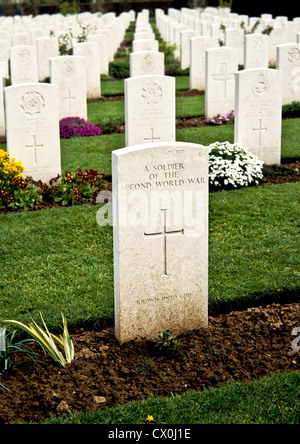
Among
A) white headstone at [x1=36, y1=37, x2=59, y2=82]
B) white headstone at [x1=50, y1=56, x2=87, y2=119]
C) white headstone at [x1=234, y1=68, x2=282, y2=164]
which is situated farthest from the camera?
white headstone at [x1=36, y1=37, x2=59, y2=82]

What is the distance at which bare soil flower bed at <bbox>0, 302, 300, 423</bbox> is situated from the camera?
395 cm

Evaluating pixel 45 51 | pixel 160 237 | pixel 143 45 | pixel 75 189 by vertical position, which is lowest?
pixel 75 189

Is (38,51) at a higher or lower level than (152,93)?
higher

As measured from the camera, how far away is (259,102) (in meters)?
8.74

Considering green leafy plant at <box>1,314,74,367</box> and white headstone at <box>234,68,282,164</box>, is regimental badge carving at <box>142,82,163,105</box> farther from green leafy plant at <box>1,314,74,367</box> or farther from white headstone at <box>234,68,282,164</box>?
green leafy plant at <box>1,314,74,367</box>

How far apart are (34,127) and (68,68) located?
3494mm

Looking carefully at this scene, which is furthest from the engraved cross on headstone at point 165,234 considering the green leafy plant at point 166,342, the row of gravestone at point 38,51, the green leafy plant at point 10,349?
the row of gravestone at point 38,51

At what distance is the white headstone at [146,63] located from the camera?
13.0 meters

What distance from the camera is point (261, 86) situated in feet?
28.3

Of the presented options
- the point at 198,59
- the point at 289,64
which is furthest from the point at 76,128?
the point at 198,59

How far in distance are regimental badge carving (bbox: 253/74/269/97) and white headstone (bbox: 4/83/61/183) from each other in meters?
2.66

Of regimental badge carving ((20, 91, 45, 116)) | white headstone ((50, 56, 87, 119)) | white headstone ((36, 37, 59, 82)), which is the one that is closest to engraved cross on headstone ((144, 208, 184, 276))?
regimental badge carving ((20, 91, 45, 116))

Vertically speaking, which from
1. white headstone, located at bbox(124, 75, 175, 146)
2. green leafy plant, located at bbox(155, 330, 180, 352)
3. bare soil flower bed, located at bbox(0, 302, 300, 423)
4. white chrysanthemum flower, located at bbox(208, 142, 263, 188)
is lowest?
bare soil flower bed, located at bbox(0, 302, 300, 423)

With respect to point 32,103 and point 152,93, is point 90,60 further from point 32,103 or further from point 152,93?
point 32,103
